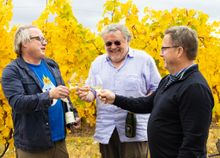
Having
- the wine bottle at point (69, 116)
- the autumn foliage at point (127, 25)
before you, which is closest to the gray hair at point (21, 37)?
the wine bottle at point (69, 116)

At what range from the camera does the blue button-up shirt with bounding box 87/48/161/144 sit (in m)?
3.54

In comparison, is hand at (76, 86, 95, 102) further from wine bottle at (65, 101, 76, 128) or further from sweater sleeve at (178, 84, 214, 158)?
sweater sleeve at (178, 84, 214, 158)

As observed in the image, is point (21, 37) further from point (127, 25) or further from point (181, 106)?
point (127, 25)

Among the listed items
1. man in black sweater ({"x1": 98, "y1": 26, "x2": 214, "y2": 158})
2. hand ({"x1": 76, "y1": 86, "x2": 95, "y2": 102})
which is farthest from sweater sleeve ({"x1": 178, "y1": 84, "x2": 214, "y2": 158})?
hand ({"x1": 76, "y1": 86, "x2": 95, "y2": 102})

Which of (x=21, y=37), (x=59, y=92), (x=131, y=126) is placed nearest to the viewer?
(x=59, y=92)

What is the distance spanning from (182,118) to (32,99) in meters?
1.18

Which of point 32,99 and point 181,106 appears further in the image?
point 32,99

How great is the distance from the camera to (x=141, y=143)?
3.65 m

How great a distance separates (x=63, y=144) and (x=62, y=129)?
156 millimetres

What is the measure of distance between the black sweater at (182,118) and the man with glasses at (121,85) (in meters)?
0.84

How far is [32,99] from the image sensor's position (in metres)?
2.99

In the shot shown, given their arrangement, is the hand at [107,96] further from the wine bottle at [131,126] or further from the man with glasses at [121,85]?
the wine bottle at [131,126]

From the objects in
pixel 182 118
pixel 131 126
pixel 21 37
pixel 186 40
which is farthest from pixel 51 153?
pixel 186 40

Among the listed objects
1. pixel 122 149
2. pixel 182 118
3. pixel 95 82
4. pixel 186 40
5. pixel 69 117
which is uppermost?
pixel 186 40
